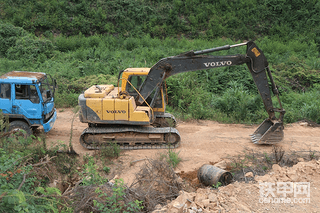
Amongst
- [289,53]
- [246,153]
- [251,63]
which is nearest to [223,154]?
[246,153]

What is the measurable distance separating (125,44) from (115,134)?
43.2ft

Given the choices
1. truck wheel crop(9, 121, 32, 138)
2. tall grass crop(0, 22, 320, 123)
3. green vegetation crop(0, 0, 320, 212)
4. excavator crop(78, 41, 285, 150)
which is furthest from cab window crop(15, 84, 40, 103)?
tall grass crop(0, 22, 320, 123)

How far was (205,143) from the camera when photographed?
31.9ft

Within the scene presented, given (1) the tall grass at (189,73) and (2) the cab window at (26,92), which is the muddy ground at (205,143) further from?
(2) the cab window at (26,92)

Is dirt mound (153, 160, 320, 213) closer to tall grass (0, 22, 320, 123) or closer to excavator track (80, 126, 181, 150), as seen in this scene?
excavator track (80, 126, 181, 150)

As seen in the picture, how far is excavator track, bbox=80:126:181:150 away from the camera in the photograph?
907 cm

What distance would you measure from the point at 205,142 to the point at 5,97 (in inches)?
256

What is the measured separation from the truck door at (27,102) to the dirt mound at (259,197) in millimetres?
5612

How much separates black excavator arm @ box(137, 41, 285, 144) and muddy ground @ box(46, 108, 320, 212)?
0.78 metres

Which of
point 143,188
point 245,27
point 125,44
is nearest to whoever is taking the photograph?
point 143,188

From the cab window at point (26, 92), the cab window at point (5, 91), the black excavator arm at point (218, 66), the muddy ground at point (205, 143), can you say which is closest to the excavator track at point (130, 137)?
the muddy ground at point (205, 143)

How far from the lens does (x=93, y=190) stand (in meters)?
5.53

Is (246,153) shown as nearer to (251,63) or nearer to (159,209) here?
(251,63)

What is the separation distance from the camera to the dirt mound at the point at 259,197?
18.2ft
